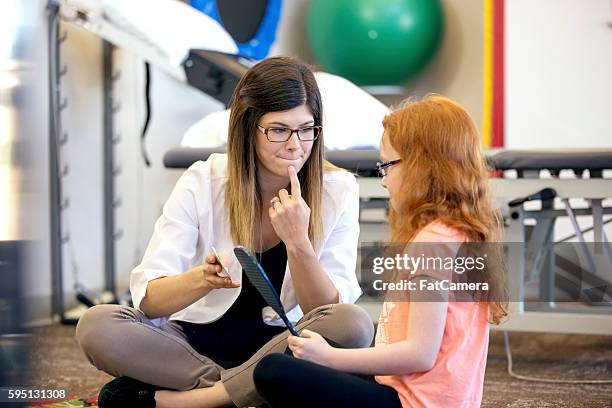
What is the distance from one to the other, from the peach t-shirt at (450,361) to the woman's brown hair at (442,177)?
0.07ft

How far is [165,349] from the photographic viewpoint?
1.49 m

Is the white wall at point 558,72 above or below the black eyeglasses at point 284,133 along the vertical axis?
above

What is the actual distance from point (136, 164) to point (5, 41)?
2.34 m

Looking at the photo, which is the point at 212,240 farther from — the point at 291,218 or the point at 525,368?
the point at 525,368

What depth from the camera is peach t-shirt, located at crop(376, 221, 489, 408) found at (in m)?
1.12

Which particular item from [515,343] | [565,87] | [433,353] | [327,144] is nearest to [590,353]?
[515,343]

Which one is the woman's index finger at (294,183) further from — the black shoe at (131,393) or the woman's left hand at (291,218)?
the black shoe at (131,393)

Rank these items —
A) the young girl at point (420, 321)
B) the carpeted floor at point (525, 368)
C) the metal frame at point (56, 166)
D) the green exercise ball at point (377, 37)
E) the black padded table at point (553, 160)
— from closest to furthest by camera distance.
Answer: the young girl at point (420, 321), the carpeted floor at point (525, 368), the black padded table at point (553, 160), the metal frame at point (56, 166), the green exercise ball at point (377, 37)

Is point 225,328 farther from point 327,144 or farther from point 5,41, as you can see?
point 327,144

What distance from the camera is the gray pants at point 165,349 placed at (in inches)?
56.2

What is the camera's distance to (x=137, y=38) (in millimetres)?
2902

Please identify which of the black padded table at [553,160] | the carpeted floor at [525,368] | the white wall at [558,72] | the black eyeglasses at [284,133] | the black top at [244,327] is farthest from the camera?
the white wall at [558,72]

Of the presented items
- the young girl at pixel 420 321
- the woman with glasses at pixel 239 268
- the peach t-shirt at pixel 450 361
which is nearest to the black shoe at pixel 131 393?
the woman with glasses at pixel 239 268

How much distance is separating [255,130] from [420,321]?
0.52 m
